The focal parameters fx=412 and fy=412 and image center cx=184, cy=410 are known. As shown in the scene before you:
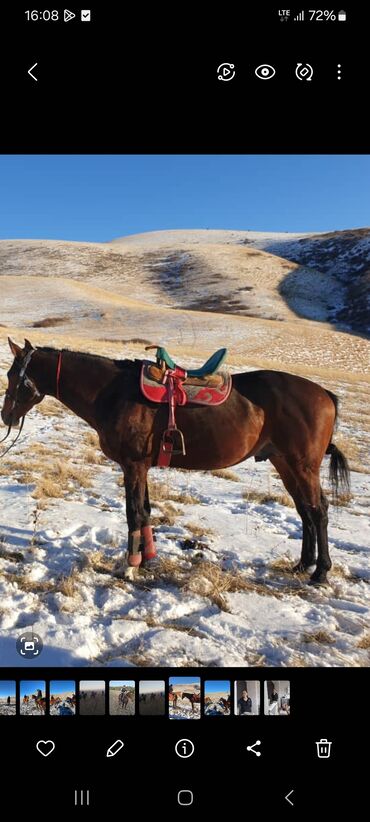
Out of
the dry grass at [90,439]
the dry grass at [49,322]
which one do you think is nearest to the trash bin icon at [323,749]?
the dry grass at [90,439]

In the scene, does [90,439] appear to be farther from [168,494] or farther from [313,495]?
[313,495]

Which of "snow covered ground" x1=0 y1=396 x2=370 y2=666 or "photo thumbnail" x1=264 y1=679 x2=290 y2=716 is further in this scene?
"snow covered ground" x1=0 y1=396 x2=370 y2=666

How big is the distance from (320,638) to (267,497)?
3008 mm

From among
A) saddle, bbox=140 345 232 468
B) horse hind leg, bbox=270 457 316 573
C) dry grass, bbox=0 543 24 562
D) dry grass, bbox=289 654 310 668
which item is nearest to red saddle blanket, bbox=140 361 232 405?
saddle, bbox=140 345 232 468

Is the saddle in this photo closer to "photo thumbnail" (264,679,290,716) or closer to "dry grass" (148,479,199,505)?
"dry grass" (148,479,199,505)

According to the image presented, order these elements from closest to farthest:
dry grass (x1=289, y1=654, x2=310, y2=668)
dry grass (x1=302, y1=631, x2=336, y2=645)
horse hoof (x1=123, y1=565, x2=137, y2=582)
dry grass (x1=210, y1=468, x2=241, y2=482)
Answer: dry grass (x1=289, y1=654, x2=310, y2=668) → dry grass (x1=302, y1=631, x2=336, y2=645) → horse hoof (x1=123, y1=565, x2=137, y2=582) → dry grass (x1=210, y1=468, x2=241, y2=482)

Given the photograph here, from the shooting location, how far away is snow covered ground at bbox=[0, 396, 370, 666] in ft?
9.13

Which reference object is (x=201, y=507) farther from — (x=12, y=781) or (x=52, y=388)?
(x=12, y=781)

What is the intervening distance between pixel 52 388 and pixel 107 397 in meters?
0.55
